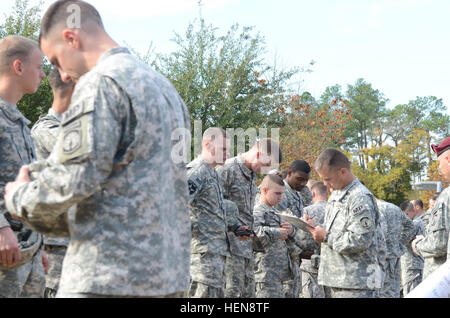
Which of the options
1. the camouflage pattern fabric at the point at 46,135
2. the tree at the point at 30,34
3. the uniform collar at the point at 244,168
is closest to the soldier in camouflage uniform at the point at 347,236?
the uniform collar at the point at 244,168

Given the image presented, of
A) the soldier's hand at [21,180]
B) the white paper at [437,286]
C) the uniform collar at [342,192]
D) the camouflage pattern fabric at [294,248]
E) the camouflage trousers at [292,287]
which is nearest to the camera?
the white paper at [437,286]

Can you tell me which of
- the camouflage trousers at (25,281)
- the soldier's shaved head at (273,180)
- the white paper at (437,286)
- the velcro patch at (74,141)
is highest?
the soldier's shaved head at (273,180)

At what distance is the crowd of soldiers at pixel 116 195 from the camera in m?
2.42

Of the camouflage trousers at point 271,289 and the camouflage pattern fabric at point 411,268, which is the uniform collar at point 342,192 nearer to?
the camouflage trousers at point 271,289

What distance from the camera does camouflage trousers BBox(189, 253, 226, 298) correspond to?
22.0ft

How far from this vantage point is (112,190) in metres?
2.47

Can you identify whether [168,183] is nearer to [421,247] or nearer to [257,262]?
[421,247]

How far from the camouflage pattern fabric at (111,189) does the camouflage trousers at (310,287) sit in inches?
291

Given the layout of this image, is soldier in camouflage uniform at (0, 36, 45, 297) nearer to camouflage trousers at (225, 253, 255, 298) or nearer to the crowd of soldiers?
the crowd of soldiers

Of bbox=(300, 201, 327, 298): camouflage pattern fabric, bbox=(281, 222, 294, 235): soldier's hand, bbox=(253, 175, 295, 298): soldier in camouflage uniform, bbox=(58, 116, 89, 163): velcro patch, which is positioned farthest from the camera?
bbox=(300, 201, 327, 298): camouflage pattern fabric

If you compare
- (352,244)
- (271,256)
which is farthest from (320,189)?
(352,244)

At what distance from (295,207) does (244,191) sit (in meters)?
1.54

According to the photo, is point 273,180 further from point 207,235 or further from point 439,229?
point 439,229

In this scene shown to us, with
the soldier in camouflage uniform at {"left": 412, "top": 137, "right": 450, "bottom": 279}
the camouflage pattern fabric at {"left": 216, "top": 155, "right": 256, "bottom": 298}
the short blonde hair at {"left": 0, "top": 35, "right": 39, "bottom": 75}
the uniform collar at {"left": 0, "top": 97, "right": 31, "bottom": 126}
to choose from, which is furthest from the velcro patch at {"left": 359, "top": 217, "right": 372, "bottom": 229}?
the short blonde hair at {"left": 0, "top": 35, "right": 39, "bottom": 75}
